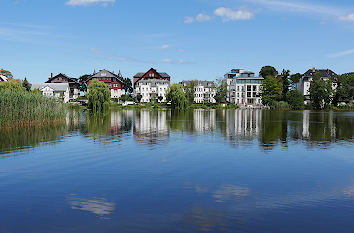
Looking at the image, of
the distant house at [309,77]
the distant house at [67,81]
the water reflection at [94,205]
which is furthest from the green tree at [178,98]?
the water reflection at [94,205]

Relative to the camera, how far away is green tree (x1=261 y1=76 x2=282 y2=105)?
133 metres

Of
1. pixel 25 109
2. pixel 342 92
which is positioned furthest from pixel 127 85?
pixel 25 109

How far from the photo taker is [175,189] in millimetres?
12227

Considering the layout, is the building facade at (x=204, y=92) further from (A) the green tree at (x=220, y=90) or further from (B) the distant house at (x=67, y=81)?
(B) the distant house at (x=67, y=81)

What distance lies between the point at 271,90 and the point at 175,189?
129578 mm

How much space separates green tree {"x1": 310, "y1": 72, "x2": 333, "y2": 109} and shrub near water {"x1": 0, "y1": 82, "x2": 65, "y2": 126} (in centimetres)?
10829

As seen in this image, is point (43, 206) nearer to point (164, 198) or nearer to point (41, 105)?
point (164, 198)

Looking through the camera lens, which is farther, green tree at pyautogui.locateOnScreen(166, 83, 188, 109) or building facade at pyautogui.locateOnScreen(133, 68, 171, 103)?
building facade at pyautogui.locateOnScreen(133, 68, 171, 103)

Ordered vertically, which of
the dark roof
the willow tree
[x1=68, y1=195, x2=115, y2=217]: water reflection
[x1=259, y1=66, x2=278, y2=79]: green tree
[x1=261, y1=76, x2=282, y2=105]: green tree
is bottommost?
[x1=68, y1=195, x2=115, y2=217]: water reflection

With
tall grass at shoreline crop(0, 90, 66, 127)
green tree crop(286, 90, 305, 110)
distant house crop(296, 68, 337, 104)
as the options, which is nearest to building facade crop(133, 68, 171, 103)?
green tree crop(286, 90, 305, 110)

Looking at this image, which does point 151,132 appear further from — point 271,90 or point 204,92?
point 204,92

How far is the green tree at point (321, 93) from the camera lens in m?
123

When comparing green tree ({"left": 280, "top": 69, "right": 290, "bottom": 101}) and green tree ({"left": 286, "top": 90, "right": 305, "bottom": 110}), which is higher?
green tree ({"left": 280, "top": 69, "right": 290, "bottom": 101})

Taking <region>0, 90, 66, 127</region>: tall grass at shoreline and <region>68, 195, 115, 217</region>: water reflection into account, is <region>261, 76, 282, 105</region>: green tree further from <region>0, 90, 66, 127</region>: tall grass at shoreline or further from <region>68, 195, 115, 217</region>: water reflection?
<region>68, 195, 115, 217</region>: water reflection
